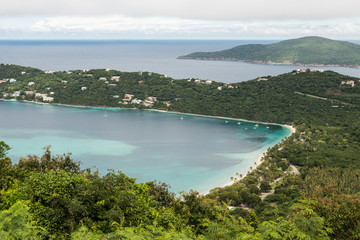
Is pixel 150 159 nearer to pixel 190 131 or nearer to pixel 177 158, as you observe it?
pixel 177 158

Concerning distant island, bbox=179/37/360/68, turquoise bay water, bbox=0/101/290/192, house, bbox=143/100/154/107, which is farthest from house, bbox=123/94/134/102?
distant island, bbox=179/37/360/68

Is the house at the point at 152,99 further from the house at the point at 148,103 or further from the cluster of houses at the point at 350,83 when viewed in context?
the cluster of houses at the point at 350,83

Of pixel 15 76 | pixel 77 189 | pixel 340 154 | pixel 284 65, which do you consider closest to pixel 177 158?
pixel 340 154

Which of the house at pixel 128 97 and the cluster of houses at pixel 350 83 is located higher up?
the cluster of houses at pixel 350 83

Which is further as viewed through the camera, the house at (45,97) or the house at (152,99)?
the house at (45,97)

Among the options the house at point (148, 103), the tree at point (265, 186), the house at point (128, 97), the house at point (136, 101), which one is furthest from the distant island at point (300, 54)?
the tree at point (265, 186)

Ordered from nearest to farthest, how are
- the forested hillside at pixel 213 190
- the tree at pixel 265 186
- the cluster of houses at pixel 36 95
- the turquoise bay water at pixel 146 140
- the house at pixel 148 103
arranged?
the forested hillside at pixel 213 190 → the tree at pixel 265 186 → the turquoise bay water at pixel 146 140 → the house at pixel 148 103 → the cluster of houses at pixel 36 95
